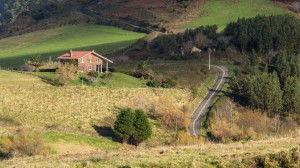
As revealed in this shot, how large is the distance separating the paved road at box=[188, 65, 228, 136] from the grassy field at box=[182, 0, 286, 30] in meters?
35.0

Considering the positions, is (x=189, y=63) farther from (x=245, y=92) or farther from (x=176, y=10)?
(x=176, y=10)

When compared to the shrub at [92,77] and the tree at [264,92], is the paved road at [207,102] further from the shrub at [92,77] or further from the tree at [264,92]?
the shrub at [92,77]

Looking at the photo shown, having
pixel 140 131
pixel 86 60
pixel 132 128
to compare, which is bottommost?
pixel 140 131

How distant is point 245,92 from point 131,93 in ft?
50.6

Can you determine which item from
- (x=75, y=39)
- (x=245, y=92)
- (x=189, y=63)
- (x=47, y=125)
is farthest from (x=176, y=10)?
(x=47, y=125)

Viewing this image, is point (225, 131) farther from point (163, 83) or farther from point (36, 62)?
point (36, 62)

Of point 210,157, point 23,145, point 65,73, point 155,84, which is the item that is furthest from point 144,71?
point 210,157

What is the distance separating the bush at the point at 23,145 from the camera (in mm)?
36975

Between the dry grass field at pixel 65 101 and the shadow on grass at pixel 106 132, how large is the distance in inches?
29.5

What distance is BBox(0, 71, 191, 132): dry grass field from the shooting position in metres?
53.6

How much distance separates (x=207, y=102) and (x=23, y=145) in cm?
3378

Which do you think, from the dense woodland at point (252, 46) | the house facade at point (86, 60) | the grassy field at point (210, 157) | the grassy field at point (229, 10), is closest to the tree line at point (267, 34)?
the dense woodland at point (252, 46)

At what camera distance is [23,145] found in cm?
3781

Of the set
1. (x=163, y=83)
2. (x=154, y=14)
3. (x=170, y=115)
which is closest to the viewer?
(x=170, y=115)
